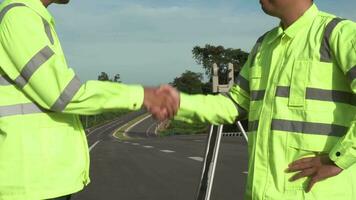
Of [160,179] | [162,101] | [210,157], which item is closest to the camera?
[162,101]

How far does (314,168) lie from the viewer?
3.25 meters

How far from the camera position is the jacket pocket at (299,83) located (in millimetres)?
3312

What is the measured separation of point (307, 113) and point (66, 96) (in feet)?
3.99

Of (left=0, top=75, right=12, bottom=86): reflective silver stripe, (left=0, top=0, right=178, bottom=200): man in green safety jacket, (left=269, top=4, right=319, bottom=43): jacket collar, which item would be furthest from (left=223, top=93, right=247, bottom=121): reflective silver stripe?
(left=0, top=75, right=12, bottom=86): reflective silver stripe

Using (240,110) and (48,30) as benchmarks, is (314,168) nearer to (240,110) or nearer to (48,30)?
(240,110)

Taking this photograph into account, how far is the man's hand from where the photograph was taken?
3.22 metres

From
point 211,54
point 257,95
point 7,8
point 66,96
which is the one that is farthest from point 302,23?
point 211,54

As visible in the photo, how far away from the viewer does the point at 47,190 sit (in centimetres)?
321

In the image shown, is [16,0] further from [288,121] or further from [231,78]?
[231,78]

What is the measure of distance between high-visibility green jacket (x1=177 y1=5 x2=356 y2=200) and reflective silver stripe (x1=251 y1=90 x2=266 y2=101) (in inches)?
0.7

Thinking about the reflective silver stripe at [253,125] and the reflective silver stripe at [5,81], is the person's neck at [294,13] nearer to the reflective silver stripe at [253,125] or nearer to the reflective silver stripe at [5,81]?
the reflective silver stripe at [253,125]

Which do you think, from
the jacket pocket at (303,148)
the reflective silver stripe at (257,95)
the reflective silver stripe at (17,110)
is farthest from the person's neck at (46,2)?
the jacket pocket at (303,148)

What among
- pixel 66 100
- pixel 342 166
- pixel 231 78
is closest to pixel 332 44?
pixel 342 166

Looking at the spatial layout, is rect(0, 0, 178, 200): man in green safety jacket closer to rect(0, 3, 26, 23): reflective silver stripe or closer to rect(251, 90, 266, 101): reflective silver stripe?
rect(0, 3, 26, 23): reflective silver stripe
